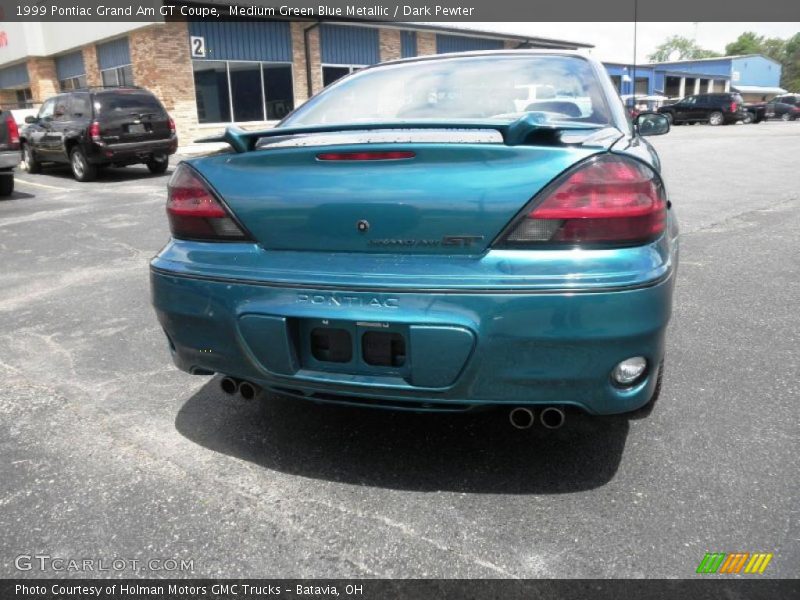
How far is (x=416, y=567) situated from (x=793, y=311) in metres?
3.24

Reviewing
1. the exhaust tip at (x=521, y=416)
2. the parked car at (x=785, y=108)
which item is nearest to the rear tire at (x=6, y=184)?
the exhaust tip at (x=521, y=416)

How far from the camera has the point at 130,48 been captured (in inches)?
786

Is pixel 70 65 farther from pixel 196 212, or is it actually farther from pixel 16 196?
pixel 196 212

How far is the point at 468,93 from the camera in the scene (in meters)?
2.88

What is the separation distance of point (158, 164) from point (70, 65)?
1512 cm

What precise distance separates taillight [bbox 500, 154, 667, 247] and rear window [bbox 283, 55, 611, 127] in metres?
0.64

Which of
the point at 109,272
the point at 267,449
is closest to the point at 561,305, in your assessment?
the point at 267,449

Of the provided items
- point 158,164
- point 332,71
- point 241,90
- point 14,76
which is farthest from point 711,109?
point 14,76

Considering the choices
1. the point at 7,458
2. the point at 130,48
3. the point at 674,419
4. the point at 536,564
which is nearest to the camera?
the point at 536,564

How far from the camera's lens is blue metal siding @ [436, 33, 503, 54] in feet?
88.5

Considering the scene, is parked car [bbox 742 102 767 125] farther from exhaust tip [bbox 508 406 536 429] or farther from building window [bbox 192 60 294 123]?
exhaust tip [bbox 508 406 536 429]

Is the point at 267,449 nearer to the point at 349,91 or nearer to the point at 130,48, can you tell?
the point at 349,91

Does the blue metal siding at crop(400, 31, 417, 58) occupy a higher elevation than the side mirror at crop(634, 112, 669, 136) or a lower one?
higher

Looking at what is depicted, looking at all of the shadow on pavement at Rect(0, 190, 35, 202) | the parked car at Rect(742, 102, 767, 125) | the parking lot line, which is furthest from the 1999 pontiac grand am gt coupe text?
the parked car at Rect(742, 102, 767, 125)
